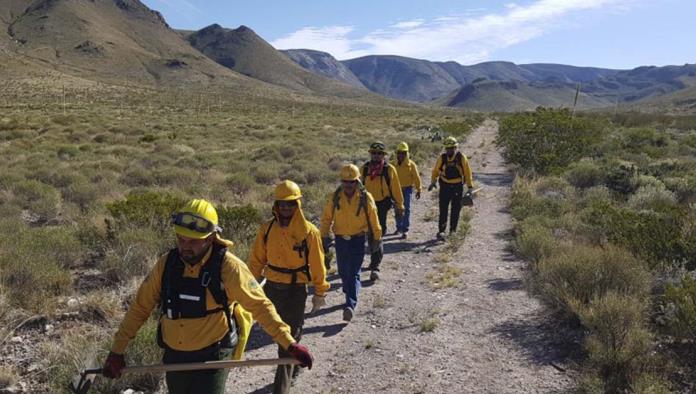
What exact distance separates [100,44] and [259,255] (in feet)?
451

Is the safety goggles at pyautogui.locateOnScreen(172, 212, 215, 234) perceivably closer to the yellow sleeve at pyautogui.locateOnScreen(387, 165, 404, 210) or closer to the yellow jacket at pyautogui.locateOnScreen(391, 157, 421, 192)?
the yellow sleeve at pyautogui.locateOnScreen(387, 165, 404, 210)

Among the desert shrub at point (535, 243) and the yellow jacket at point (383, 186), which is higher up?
the yellow jacket at point (383, 186)

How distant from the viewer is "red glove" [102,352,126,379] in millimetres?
3324

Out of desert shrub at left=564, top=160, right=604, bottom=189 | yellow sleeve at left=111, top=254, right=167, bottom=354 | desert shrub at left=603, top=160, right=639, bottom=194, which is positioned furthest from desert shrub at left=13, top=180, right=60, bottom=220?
desert shrub at left=564, top=160, right=604, bottom=189

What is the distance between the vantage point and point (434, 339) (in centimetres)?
623

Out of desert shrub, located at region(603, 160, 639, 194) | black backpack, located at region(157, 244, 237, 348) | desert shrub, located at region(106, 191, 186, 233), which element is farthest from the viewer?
desert shrub, located at region(603, 160, 639, 194)

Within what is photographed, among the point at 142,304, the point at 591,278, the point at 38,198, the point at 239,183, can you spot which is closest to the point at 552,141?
the point at 239,183

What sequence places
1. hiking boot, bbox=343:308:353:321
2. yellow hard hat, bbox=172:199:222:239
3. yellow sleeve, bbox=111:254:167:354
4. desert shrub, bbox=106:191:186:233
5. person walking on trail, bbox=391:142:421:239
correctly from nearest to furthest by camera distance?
yellow hard hat, bbox=172:199:222:239 → yellow sleeve, bbox=111:254:167:354 → hiking boot, bbox=343:308:353:321 → desert shrub, bbox=106:191:186:233 → person walking on trail, bbox=391:142:421:239

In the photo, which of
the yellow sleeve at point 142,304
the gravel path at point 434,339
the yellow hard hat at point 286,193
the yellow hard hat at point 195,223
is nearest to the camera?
the yellow hard hat at point 195,223

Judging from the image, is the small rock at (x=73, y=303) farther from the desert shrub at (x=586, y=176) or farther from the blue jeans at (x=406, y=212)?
the desert shrub at (x=586, y=176)

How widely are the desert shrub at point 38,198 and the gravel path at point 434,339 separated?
676 centimetres

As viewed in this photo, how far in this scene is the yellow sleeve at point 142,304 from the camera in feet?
11.0

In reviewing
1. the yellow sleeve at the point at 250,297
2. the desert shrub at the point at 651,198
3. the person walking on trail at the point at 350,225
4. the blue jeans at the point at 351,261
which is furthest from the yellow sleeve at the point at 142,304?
the desert shrub at the point at 651,198

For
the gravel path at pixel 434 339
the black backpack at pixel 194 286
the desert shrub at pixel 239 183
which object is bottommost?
the gravel path at pixel 434 339
